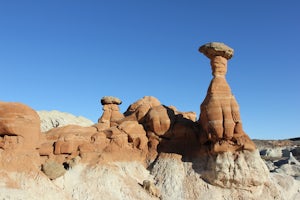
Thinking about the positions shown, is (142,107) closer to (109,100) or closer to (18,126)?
(109,100)

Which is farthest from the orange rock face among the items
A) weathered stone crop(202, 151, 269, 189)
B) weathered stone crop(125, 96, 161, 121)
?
weathered stone crop(202, 151, 269, 189)

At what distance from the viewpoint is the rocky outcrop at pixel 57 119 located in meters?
75.0

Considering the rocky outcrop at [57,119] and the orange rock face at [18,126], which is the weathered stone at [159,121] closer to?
the orange rock face at [18,126]

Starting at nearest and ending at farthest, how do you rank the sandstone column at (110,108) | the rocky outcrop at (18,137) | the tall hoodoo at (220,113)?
the rocky outcrop at (18,137), the tall hoodoo at (220,113), the sandstone column at (110,108)

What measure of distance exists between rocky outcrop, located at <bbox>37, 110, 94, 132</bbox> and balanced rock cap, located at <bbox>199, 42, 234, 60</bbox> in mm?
49281

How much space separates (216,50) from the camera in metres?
28.0

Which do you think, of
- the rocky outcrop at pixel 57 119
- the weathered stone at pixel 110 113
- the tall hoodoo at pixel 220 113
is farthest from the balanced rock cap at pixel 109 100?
the rocky outcrop at pixel 57 119

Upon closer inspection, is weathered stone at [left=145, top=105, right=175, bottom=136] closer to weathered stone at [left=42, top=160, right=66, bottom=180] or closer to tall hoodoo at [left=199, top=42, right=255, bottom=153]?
tall hoodoo at [left=199, top=42, right=255, bottom=153]

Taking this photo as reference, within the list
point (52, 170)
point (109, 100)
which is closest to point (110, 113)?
point (109, 100)

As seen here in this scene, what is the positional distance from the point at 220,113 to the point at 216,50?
527cm

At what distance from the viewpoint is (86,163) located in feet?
78.1

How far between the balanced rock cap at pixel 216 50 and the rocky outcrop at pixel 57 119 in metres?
49.3

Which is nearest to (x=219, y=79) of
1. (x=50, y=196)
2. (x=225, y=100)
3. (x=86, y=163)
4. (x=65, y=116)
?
(x=225, y=100)

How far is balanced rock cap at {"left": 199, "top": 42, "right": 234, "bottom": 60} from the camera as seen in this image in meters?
28.0
